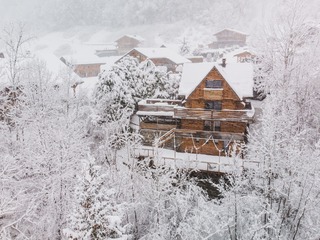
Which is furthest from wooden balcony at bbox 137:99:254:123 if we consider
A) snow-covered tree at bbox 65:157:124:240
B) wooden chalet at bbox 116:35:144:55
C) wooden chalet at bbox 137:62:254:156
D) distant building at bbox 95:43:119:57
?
distant building at bbox 95:43:119:57

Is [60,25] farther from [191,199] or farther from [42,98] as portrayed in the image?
[191,199]

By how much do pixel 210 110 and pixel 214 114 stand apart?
61cm

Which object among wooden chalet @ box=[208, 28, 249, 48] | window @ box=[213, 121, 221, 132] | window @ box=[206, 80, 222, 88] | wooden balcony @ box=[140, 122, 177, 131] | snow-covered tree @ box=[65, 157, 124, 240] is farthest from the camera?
wooden chalet @ box=[208, 28, 249, 48]

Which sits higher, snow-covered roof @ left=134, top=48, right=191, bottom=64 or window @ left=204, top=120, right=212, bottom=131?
snow-covered roof @ left=134, top=48, right=191, bottom=64

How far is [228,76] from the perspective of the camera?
30641mm

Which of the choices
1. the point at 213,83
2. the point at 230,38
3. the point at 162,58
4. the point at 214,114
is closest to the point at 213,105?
the point at 214,114

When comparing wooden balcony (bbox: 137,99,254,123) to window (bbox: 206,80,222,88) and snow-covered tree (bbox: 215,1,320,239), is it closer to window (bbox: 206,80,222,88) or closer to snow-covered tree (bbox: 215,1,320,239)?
window (bbox: 206,80,222,88)

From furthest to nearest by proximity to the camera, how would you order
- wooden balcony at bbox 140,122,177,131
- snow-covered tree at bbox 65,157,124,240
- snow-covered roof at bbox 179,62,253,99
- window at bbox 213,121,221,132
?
wooden balcony at bbox 140,122,177,131
window at bbox 213,121,221,132
snow-covered roof at bbox 179,62,253,99
snow-covered tree at bbox 65,157,124,240

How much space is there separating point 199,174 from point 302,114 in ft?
36.9

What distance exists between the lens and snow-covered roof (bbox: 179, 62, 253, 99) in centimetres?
3011

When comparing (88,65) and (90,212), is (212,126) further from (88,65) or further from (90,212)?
(88,65)

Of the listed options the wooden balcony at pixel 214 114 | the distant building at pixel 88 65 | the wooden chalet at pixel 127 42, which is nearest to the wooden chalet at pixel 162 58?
the distant building at pixel 88 65

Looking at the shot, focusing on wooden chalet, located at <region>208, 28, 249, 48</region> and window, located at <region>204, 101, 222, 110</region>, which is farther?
wooden chalet, located at <region>208, 28, 249, 48</region>

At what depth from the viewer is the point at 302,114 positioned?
2897 cm
